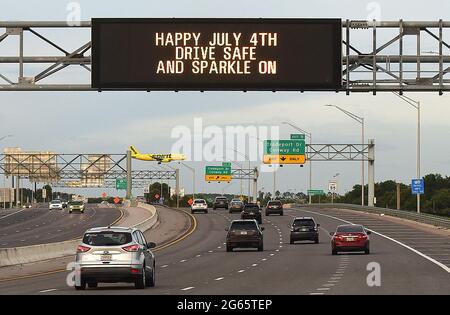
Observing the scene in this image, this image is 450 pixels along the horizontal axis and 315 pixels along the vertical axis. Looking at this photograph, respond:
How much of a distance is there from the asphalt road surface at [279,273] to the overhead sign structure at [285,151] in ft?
200

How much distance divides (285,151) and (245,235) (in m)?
72.3

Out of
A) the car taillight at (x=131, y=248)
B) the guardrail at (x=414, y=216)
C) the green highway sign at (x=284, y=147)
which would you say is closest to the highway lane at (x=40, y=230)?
the guardrail at (x=414, y=216)

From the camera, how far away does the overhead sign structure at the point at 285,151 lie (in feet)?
417

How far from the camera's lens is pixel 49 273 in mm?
37906

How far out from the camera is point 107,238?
27844 millimetres

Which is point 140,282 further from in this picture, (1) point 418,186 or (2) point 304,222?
(1) point 418,186

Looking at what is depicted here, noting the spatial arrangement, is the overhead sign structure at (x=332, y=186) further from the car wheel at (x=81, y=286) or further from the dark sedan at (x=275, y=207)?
the car wheel at (x=81, y=286)

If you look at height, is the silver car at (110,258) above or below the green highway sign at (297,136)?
below

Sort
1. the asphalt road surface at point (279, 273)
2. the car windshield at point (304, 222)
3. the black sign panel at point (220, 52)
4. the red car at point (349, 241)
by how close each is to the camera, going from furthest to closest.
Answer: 1. the car windshield at point (304, 222)
2. the red car at point (349, 241)
3. the black sign panel at point (220, 52)
4. the asphalt road surface at point (279, 273)

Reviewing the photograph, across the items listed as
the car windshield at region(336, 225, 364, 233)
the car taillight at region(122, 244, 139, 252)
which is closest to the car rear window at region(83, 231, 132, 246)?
the car taillight at region(122, 244, 139, 252)

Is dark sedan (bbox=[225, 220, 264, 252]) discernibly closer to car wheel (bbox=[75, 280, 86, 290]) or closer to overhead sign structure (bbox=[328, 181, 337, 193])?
car wheel (bbox=[75, 280, 86, 290])

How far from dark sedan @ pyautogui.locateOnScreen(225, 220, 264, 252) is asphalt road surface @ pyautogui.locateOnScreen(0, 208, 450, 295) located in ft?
1.71
